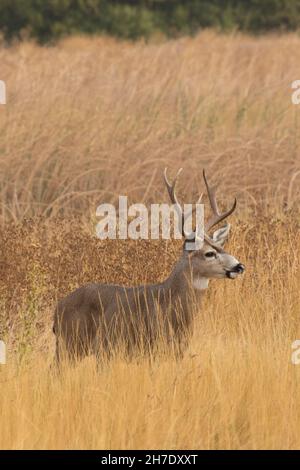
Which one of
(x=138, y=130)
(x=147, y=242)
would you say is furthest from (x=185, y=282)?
(x=138, y=130)

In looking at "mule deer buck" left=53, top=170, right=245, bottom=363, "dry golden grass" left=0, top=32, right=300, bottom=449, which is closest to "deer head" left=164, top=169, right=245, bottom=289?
"mule deer buck" left=53, top=170, right=245, bottom=363

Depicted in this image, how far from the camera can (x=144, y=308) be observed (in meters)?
7.28

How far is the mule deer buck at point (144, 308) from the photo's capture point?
7129 millimetres

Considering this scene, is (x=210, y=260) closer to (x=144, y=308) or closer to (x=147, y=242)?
(x=144, y=308)

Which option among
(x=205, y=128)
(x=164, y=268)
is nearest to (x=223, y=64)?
(x=205, y=128)

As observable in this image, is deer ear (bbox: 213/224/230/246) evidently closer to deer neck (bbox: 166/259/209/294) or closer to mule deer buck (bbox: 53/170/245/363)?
mule deer buck (bbox: 53/170/245/363)

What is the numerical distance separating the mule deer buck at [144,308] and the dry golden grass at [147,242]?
0.60 ft

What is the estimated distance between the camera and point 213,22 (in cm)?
2667

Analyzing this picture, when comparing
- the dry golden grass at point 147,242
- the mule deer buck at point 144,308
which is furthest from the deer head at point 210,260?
the dry golden grass at point 147,242

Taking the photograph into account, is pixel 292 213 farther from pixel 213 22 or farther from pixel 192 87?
pixel 213 22

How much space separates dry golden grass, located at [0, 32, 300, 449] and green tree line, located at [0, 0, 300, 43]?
8.10 meters

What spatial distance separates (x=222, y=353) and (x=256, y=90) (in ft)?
24.3

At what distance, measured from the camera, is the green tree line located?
25562 mm
